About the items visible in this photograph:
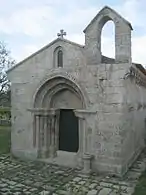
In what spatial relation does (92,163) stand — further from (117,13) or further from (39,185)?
(117,13)

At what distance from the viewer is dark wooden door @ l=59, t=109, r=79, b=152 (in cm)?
922

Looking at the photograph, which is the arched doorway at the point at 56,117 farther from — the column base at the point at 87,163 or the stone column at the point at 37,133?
the column base at the point at 87,163

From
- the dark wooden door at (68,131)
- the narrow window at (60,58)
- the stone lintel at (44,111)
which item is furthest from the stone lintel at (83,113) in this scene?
the narrow window at (60,58)

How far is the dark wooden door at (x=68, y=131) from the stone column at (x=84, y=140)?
608 mm

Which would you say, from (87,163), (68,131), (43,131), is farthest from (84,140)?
(43,131)

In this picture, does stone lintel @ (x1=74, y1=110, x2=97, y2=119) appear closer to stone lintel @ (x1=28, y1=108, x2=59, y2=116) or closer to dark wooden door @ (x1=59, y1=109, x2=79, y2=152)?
dark wooden door @ (x1=59, y1=109, x2=79, y2=152)

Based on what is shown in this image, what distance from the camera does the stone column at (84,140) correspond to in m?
7.96

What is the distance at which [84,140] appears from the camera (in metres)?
8.34

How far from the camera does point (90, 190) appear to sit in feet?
21.1

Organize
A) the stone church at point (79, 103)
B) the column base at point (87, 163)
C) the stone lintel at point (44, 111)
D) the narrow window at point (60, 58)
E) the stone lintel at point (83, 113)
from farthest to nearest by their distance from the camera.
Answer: the stone lintel at point (44, 111) → the narrow window at point (60, 58) → the stone lintel at point (83, 113) → the column base at point (87, 163) → the stone church at point (79, 103)

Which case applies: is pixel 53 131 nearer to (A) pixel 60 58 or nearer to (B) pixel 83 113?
(B) pixel 83 113

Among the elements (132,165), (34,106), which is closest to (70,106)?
(34,106)

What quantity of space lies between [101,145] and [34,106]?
304 cm

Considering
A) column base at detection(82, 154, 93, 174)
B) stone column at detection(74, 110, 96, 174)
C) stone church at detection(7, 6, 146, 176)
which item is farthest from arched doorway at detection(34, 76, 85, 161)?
column base at detection(82, 154, 93, 174)
